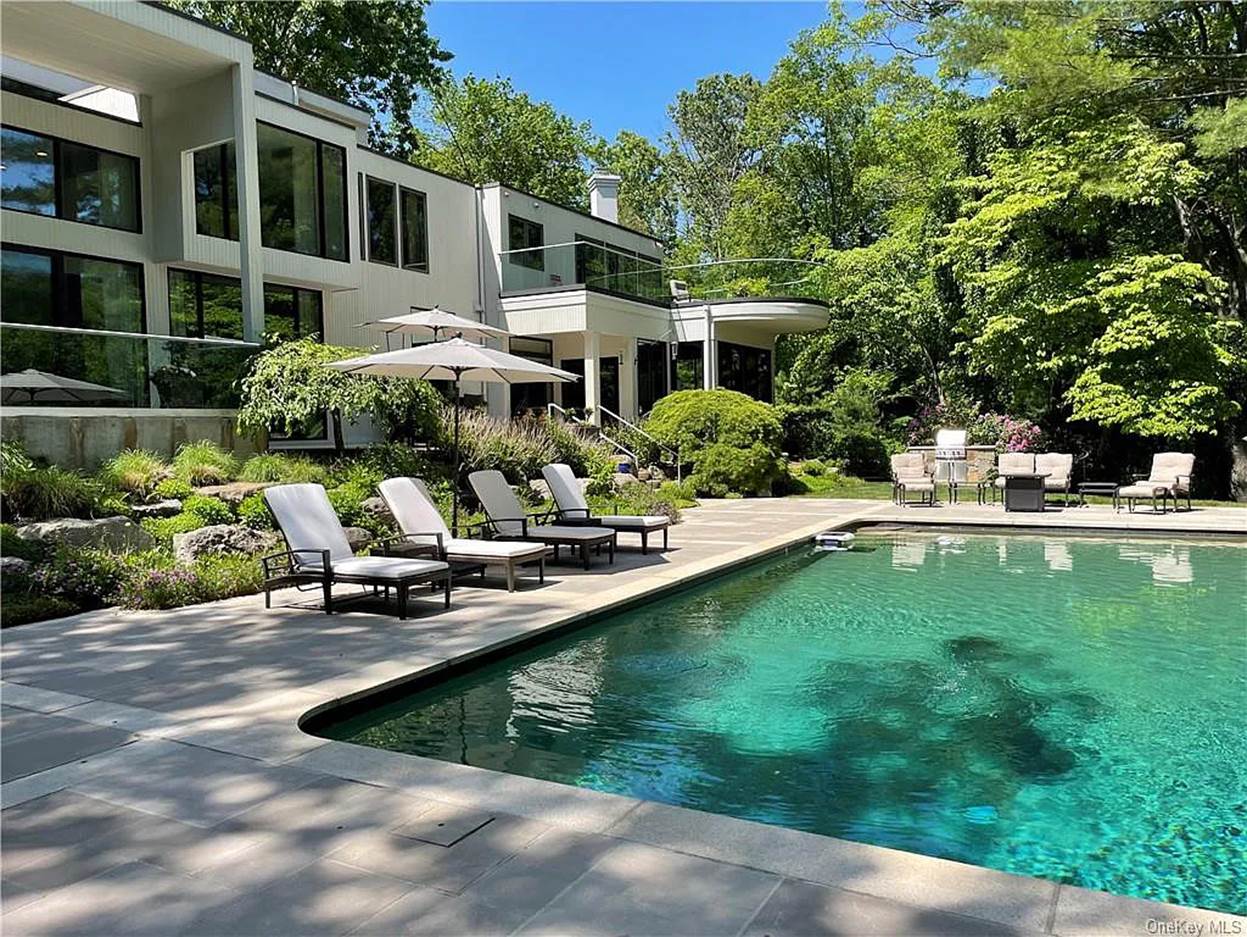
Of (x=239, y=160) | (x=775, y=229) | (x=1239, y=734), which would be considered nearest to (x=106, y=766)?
(x=1239, y=734)

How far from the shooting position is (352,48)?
102 feet

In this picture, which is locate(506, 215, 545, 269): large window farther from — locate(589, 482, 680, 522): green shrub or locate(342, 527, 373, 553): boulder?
locate(342, 527, 373, 553): boulder

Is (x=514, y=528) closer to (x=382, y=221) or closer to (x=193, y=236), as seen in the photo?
(x=193, y=236)

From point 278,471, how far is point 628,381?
39.9 feet

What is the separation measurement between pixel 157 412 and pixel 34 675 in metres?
6.86

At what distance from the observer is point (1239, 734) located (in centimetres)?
509

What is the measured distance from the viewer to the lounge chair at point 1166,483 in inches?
583

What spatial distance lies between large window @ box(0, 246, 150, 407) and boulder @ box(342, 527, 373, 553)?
3746mm

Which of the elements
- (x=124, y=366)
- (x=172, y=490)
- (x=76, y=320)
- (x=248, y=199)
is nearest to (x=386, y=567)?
(x=172, y=490)

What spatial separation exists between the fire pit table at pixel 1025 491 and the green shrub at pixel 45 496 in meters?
14.1

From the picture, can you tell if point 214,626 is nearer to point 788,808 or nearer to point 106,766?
point 106,766

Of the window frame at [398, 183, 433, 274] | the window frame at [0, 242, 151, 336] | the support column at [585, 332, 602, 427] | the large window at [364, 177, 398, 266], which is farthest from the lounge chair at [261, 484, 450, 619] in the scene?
the support column at [585, 332, 602, 427]

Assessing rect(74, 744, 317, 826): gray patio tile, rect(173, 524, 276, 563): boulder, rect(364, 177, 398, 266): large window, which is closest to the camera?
rect(74, 744, 317, 826): gray patio tile

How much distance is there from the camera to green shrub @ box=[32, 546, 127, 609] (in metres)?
7.77
